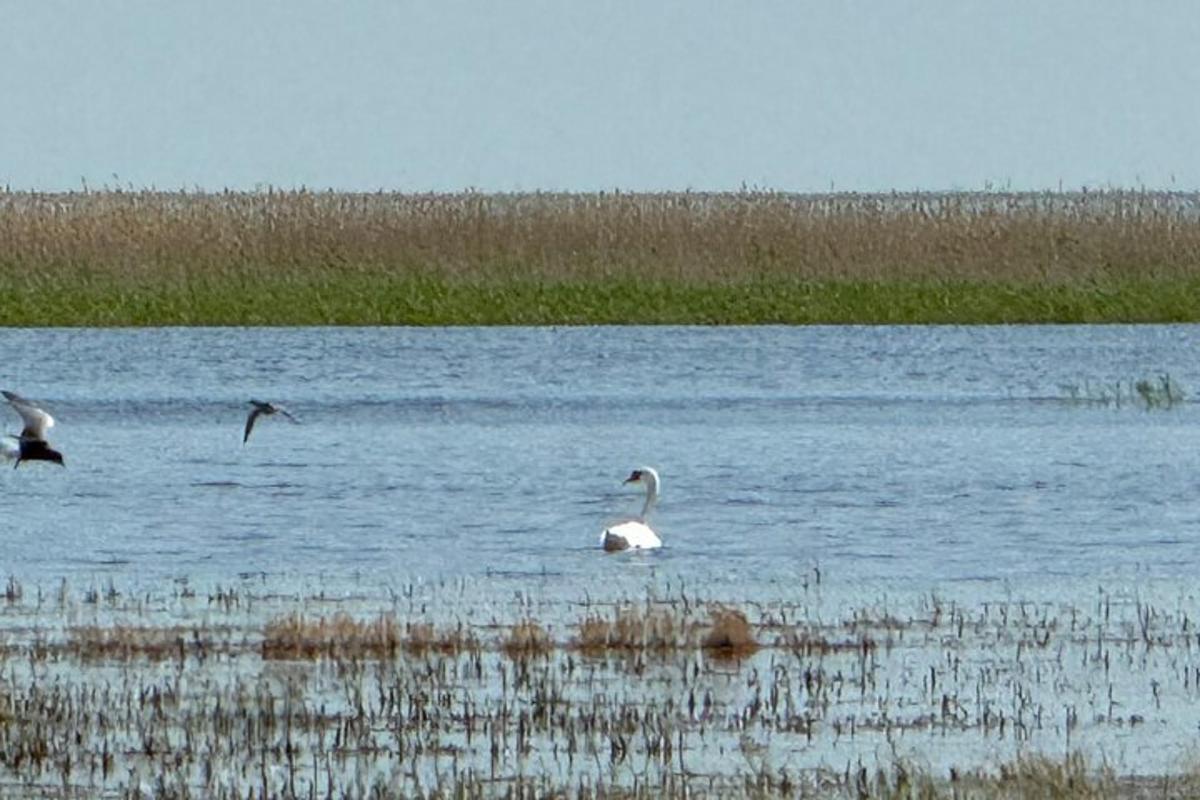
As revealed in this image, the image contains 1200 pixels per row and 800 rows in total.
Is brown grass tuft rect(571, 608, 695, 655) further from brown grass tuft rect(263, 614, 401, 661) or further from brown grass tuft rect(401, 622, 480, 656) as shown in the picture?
brown grass tuft rect(263, 614, 401, 661)

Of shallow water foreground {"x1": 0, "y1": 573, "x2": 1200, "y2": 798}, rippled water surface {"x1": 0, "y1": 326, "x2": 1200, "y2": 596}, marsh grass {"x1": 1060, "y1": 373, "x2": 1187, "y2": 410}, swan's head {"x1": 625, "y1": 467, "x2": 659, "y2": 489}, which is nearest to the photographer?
shallow water foreground {"x1": 0, "y1": 573, "x2": 1200, "y2": 798}

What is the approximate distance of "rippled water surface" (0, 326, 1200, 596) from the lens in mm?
16125

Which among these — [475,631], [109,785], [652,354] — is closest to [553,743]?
[109,785]

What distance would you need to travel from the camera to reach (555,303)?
33.7 meters

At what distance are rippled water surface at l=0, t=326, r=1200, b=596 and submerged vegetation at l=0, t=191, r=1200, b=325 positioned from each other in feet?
0.95

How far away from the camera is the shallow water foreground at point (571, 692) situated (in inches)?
384

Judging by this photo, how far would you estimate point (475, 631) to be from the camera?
508 inches

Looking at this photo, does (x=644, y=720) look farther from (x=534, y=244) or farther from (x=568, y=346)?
(x=534, y=244)

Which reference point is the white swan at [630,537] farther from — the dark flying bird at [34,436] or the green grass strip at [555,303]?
the green grass strip at [555,303]

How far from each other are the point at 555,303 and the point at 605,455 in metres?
11.3

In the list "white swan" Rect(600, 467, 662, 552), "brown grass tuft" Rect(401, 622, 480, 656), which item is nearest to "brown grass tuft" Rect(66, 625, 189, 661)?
"brown grass tuft" Rect(401, 622, 480, 656)

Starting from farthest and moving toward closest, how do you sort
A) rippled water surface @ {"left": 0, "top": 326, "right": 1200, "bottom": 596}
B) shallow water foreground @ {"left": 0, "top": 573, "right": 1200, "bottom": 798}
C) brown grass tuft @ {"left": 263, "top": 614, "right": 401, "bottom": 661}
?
rippled water surface @ {"left": 0, "top": 326, "right": 1200, "bottom": 596} < brown grass tuft @ {"left": 263, "top": 614, "right": 401, "bottom": 661} < shallow water foreground @ {"left": 0, "top": 573, "right": 1200, "bottom": 798}

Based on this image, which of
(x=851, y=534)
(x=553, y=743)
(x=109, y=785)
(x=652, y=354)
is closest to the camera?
(x=109, y=785)

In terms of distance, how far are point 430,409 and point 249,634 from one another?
1358cm
